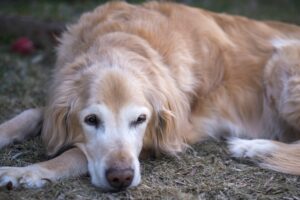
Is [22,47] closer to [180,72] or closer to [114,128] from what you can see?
[180,72]

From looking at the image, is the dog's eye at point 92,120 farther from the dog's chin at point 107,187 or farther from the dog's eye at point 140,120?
the dog's chin at point 107,187

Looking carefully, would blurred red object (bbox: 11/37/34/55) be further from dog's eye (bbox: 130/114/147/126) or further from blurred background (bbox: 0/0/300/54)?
dog's eye (bbox: 130/114/147/126)

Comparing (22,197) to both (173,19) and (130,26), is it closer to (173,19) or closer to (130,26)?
(130,26)

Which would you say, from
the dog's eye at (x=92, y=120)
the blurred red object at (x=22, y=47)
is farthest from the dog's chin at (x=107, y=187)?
the blurred red object at (x=22, y=47)

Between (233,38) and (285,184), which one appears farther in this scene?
(233,38)

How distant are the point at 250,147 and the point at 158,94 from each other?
83 cm

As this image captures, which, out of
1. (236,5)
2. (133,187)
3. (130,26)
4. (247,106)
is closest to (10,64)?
(130,26)

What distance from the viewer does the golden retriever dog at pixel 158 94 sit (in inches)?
124

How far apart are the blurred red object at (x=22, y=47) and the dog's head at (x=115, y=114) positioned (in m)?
2.58

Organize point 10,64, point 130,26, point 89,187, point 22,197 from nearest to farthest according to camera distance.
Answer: point 22,197
point 89,187
point 130,26
point 10,64

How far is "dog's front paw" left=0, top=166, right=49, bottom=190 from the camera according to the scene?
2.98m

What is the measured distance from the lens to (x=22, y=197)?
2.92 m

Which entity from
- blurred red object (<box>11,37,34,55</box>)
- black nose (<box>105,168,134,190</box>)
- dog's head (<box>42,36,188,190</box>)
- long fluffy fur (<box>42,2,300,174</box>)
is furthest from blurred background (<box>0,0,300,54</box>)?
black nose (<box>105,168,134,190</box>)

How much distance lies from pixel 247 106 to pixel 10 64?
2743 millimetres
